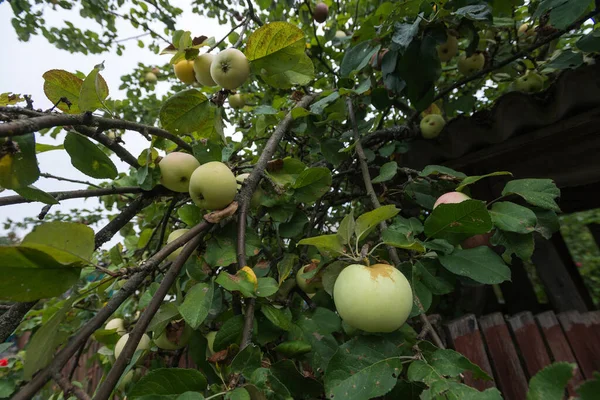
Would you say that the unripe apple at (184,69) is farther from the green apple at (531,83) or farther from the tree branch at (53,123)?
the green apple at (531,83)

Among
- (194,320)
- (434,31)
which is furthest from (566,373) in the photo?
(434,31)

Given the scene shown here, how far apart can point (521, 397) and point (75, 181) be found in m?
1.83

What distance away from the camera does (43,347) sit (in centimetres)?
54

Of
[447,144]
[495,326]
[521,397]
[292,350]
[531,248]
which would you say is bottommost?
[521,397]

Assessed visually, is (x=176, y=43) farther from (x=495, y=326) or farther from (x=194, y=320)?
(x=495, y=326)

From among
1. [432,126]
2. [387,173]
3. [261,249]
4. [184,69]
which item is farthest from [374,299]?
[432,126]

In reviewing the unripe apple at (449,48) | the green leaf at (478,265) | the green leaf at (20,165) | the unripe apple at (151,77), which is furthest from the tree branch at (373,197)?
the unripe apple at (151,77)

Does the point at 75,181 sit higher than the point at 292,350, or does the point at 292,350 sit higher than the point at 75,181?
the point at 75,181

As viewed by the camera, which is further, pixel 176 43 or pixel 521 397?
pixel 521 397

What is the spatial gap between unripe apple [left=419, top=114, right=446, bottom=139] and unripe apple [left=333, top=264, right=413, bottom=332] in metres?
1.17

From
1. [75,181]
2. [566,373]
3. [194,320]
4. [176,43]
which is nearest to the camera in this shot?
[566,373]

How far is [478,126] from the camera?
136 centimetres

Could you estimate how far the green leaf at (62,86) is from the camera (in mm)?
748

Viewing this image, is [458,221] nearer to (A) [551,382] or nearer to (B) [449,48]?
(A) [551,382]
